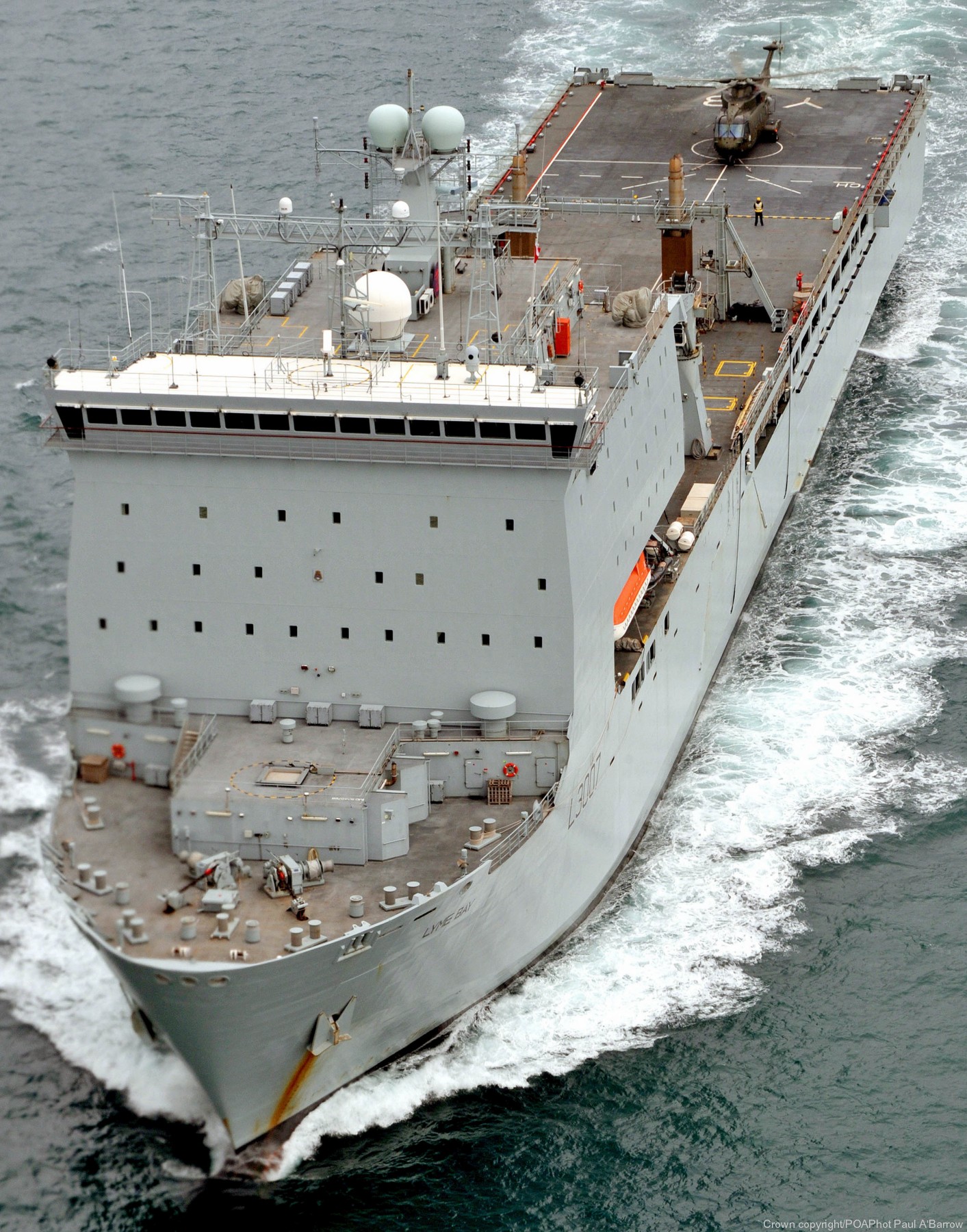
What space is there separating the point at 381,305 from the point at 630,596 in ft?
27.0

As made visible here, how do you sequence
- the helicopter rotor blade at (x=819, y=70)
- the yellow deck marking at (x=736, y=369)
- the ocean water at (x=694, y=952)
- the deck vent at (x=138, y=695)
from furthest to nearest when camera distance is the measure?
the helicopter rotor blade at (x=819, y=70) → the yellow deck marking at (x=736, y=369) → the deck vent at (x=138, y=695) → the ocean water at (x=694, y=952)

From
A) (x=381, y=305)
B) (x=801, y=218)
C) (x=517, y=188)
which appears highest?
(x=381, y=305)

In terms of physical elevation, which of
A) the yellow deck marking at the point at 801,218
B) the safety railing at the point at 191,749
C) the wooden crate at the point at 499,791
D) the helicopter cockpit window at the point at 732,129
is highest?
the helicopter cockpit window at the point at 732,129

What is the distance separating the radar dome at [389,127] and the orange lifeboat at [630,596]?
9504 millimetres

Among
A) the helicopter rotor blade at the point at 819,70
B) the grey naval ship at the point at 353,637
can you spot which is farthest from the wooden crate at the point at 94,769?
the helicopter rotor blade at the point at 819,70

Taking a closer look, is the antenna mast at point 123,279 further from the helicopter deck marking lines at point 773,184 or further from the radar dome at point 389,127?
the helicopter deck marking lines at point 773,184

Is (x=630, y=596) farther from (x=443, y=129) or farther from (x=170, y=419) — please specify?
(x=170, y=419)

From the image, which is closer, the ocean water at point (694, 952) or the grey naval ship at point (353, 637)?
the ocean water at point (694, 952)

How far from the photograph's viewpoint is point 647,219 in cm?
6194

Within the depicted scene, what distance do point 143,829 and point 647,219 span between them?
1217 inches

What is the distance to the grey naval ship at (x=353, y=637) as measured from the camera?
35.2 metres

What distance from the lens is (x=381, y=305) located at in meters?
38.8

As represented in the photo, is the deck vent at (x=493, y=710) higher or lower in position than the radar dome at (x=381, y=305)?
lower

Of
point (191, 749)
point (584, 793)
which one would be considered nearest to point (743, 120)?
point (584, 793)
